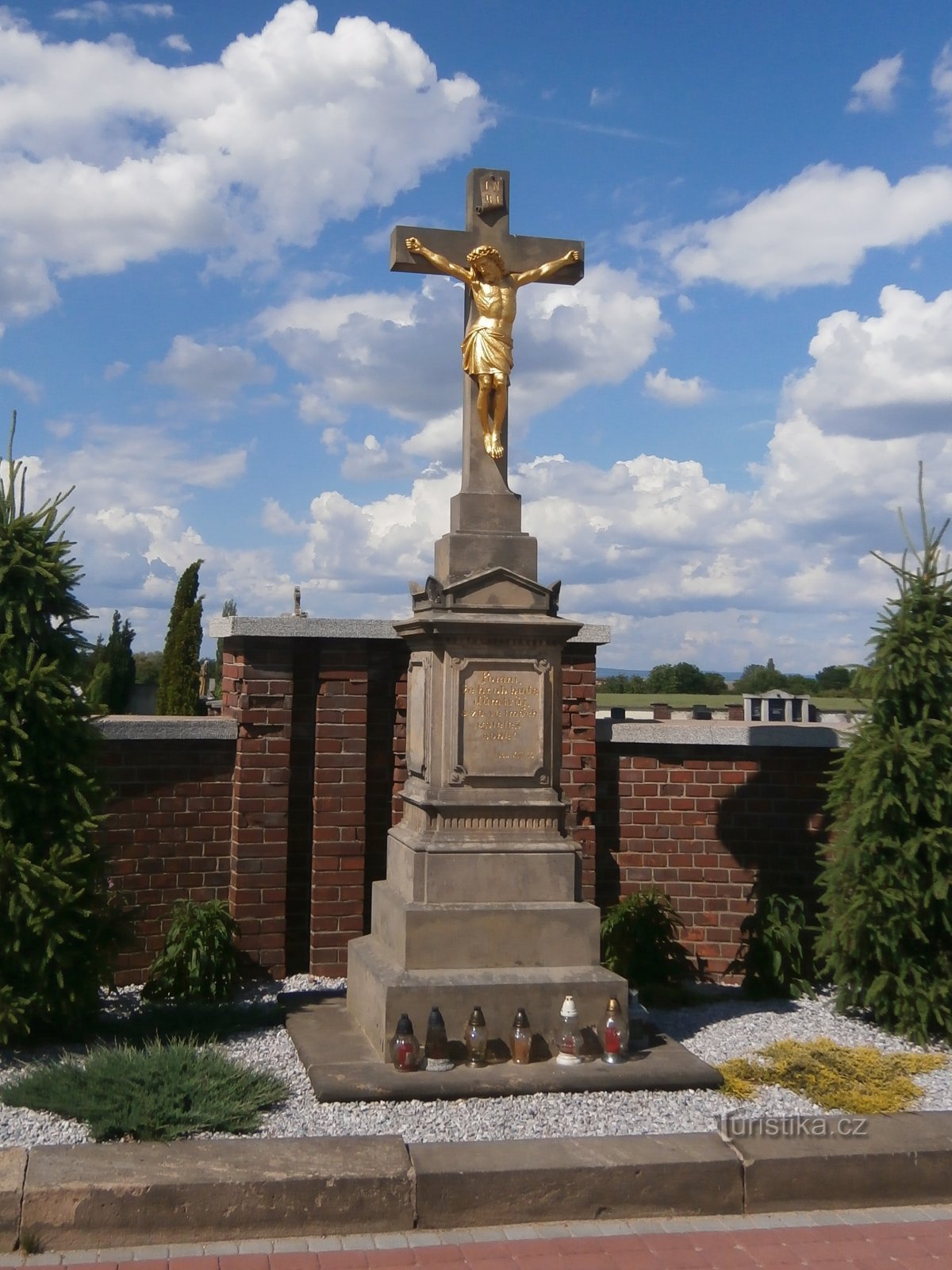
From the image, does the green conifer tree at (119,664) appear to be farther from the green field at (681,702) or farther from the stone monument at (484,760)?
the stone monument at (484,760)

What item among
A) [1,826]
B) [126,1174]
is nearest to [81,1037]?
[1,826]

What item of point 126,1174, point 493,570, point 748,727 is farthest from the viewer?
point 748,727

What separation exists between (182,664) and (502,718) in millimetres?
16574

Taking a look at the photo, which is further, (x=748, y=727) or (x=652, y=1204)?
(x=748, y=727)

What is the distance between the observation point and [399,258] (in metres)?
7.13

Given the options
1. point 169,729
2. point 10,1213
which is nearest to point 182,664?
point 169,729

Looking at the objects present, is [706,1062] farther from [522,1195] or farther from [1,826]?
[1,826]

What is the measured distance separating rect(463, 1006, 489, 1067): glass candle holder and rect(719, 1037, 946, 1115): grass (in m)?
1.24

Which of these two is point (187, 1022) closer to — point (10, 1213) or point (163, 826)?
point (163, 826)

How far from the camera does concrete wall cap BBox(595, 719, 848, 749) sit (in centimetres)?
909

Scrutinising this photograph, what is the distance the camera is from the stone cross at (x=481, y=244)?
715 cm

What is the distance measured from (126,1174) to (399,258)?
16.8ft

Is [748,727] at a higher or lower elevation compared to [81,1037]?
higher

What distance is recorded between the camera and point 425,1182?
462cm
